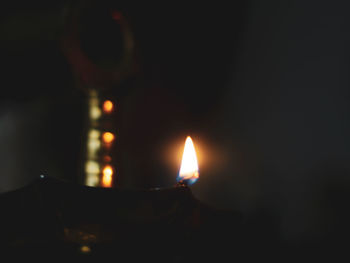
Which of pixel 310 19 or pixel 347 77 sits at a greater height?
pixel 310 19

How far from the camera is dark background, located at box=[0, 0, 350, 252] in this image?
2.91 ft

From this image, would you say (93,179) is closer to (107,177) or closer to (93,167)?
(93,167)

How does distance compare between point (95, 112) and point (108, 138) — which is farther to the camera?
point (95, 112)

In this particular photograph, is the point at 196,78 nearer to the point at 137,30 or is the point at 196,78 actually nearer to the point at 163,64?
the point at 163,64

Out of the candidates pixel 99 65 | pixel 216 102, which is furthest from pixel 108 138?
pixel 216 102

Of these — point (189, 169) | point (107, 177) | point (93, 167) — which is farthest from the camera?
point (93, 167)

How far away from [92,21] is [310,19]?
57 cm

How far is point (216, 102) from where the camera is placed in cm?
112

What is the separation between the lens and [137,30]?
3.84 feet

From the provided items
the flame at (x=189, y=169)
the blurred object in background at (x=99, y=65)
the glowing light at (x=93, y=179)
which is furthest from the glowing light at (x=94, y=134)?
the flame at (x=189, y=169)

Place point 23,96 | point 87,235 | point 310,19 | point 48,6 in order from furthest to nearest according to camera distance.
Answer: point 23,96
point 48,6
point 310,19
point 87,235

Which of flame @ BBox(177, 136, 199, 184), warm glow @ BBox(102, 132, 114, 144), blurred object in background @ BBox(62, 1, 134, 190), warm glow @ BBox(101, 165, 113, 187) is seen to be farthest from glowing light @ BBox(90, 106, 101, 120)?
flame @ BBox(177, 136, 199, 184)

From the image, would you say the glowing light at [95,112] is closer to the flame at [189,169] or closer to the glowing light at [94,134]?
the glowing light at [94,134]

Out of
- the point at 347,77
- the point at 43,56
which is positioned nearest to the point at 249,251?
the point at 347,77
